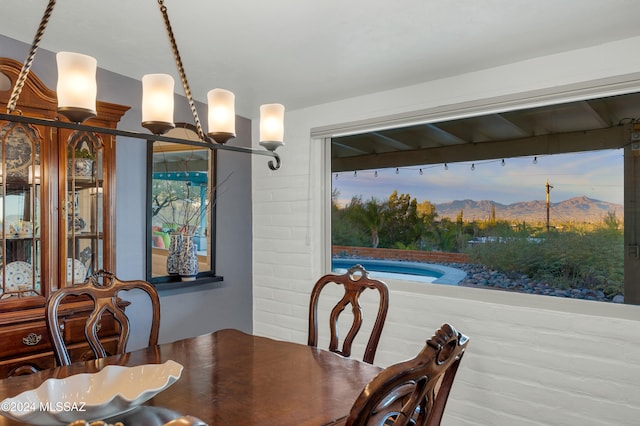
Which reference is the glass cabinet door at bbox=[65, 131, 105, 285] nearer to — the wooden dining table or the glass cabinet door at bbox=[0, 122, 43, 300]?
the glass cabinet door at bbox=[0, 122, 43, 300]

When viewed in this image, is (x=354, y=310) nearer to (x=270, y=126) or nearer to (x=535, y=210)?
(x=270, y=126)

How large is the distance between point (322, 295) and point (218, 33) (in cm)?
184

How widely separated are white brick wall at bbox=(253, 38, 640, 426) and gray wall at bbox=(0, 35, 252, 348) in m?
0.52

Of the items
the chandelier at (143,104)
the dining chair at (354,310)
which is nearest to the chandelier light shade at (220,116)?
the chandelier at (143,104)

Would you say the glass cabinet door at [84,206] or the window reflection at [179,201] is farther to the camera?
the window reflection at [179,201]

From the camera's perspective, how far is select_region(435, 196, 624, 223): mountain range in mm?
2273

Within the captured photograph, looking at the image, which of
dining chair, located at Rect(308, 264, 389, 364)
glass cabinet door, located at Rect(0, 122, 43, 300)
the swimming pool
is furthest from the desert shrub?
glass cabinet door, located at Rect(0, 122, 43, 300)

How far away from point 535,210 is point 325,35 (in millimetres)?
1451

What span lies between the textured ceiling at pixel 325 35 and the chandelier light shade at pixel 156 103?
0.78m

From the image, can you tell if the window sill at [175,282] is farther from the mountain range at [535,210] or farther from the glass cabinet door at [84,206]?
the mountain range at [535,210]

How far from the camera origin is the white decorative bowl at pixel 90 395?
3.76 feet

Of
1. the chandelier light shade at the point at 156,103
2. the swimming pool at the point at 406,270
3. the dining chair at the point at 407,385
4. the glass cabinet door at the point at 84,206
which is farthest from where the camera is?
the swimming pool at the point at 406,270

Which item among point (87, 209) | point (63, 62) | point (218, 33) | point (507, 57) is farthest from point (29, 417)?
point (507, 57)

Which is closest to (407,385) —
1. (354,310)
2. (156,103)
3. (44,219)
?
(156,103)
